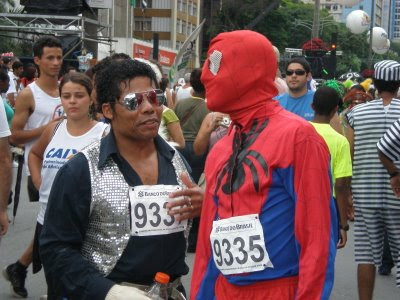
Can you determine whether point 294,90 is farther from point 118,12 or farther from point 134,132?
point 118,12

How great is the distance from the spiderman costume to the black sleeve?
1.62 feet

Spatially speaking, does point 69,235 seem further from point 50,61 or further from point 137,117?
point 50,61

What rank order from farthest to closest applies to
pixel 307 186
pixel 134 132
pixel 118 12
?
pixel 118 12 < pixel 134 132 < pixel 307 186

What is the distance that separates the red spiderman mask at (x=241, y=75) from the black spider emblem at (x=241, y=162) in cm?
5

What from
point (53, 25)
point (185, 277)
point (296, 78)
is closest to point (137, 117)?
point (296, 78)

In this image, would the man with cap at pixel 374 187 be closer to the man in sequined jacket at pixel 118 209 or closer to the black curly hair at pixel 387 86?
the black curly hair at pixel 387 86

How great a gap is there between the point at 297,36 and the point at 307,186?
107m

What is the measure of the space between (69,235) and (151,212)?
0.35 metres

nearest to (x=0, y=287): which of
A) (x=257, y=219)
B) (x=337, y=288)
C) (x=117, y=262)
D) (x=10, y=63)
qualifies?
(x=337, y=288)

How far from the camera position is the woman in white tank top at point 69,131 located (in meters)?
6.06

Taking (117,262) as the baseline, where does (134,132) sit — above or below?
above

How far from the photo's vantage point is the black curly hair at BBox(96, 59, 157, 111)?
3871 mm

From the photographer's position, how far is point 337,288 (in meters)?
8.68

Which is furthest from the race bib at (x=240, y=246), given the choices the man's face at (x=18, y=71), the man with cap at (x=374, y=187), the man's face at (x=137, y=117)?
the man's face at (x=18, y=71)
